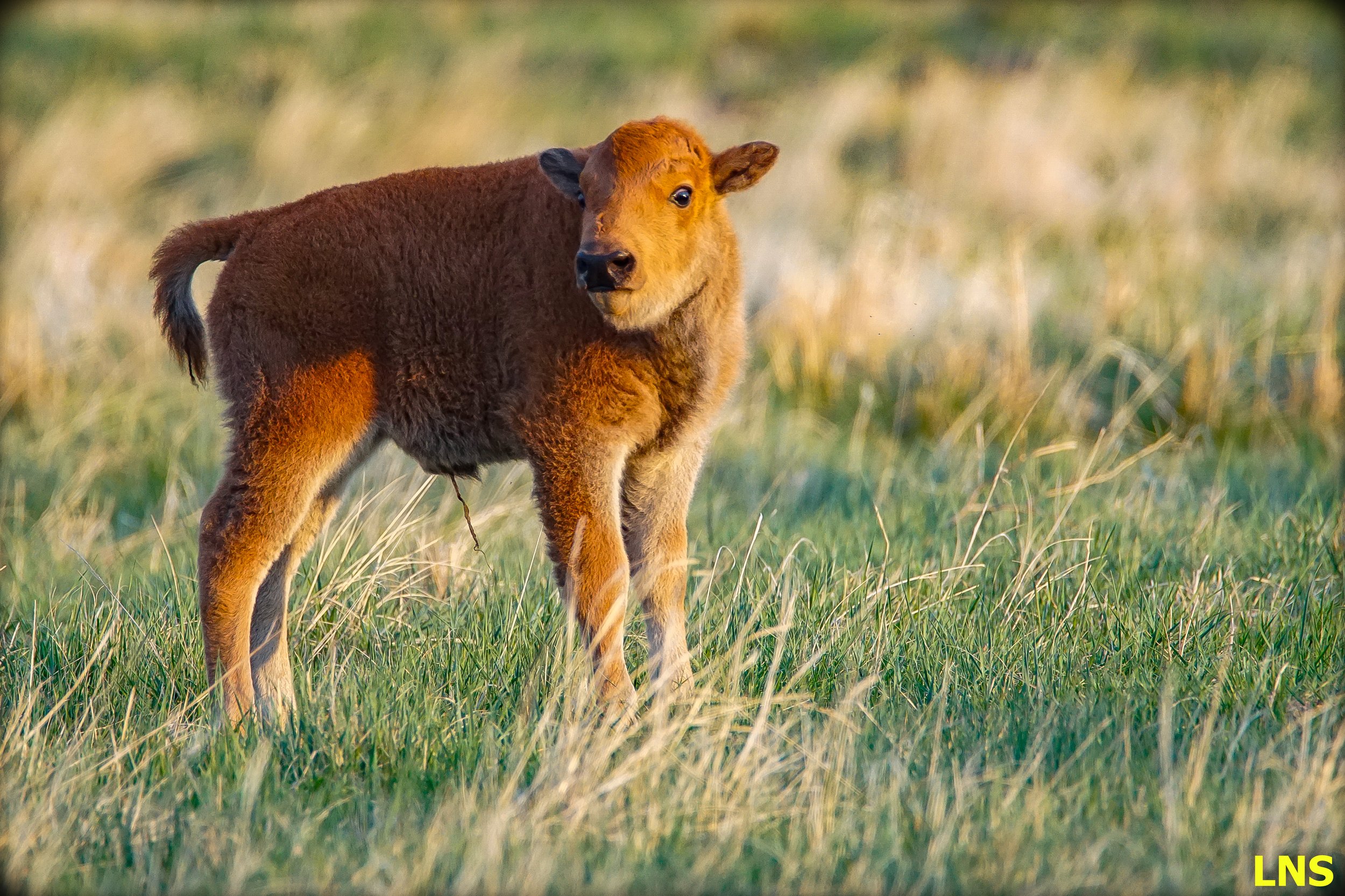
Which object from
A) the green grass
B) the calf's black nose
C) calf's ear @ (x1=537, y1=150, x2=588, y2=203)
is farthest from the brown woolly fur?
the green grass

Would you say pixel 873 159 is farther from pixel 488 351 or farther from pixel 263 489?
pixel 263 489

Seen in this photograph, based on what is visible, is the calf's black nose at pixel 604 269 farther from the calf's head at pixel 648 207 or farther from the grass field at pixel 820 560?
the grass field at pixel 820 560

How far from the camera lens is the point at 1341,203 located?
1404cm

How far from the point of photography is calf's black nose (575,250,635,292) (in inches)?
161

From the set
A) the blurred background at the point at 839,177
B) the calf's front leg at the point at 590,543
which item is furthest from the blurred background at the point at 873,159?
the calf's front leg at the point at 590,543

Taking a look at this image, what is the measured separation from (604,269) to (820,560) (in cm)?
175

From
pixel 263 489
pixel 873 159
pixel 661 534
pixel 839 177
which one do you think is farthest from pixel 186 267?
pixel 873 159

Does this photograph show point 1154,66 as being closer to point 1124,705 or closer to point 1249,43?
point 1249,43

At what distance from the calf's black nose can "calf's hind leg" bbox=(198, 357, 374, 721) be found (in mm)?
941

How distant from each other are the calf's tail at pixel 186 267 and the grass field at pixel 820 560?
0.83 metres

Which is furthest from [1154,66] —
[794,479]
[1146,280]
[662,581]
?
[662,581]

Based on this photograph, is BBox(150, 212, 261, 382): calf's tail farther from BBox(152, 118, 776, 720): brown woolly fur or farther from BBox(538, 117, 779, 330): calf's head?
BBox(538, 117, 779, 330): calf's head

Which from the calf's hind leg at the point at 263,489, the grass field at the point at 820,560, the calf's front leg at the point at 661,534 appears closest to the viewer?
the grass field at the point at 820,560

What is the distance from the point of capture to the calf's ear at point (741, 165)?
4570mm
